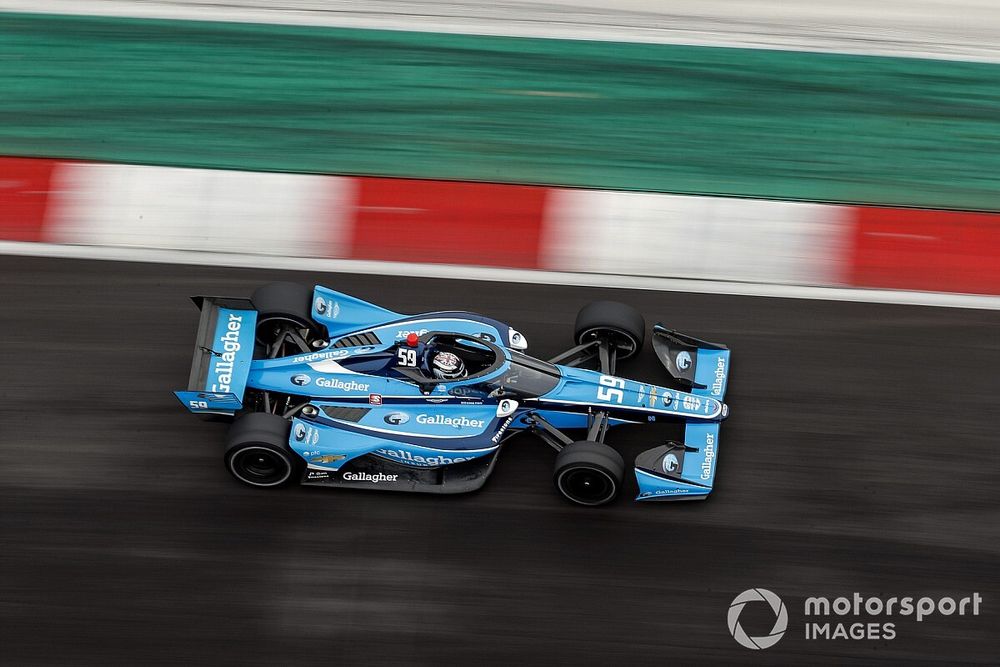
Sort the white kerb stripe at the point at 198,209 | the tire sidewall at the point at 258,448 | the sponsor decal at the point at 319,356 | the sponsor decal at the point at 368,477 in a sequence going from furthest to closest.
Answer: the white kerb stripe at the point at 198,209, the sponsor decal at the point at 319,356, the sponsor decal at the point at 368,477, the tire sidewall at the point at 258,448

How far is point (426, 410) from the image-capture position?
8.83 meters

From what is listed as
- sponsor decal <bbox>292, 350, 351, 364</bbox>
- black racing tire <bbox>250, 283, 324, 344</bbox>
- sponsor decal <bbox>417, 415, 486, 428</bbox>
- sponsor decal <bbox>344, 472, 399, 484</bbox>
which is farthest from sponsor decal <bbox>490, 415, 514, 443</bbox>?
black racing tire <bbox>250, 283, 324, 344</bbox>

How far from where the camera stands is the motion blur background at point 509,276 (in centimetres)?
849

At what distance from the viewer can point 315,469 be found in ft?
28.6

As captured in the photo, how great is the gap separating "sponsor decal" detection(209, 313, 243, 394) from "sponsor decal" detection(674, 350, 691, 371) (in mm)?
3697

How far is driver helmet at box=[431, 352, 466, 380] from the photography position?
8.67 meters

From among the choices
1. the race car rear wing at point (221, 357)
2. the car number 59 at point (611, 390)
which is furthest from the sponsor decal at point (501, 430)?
the race car rear wing at point (221, 357)

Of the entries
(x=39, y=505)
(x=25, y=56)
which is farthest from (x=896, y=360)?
(x=25, y=56)

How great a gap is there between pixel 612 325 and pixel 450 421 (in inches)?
64.5

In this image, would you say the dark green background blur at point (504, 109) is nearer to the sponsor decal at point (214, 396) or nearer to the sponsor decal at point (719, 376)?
the sponsor decal at point (719, 376)

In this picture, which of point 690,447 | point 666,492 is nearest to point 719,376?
point 690,447

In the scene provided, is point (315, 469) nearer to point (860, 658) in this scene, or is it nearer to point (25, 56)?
point (860, 658)

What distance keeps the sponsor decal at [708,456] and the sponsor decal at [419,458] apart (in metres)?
1.86
